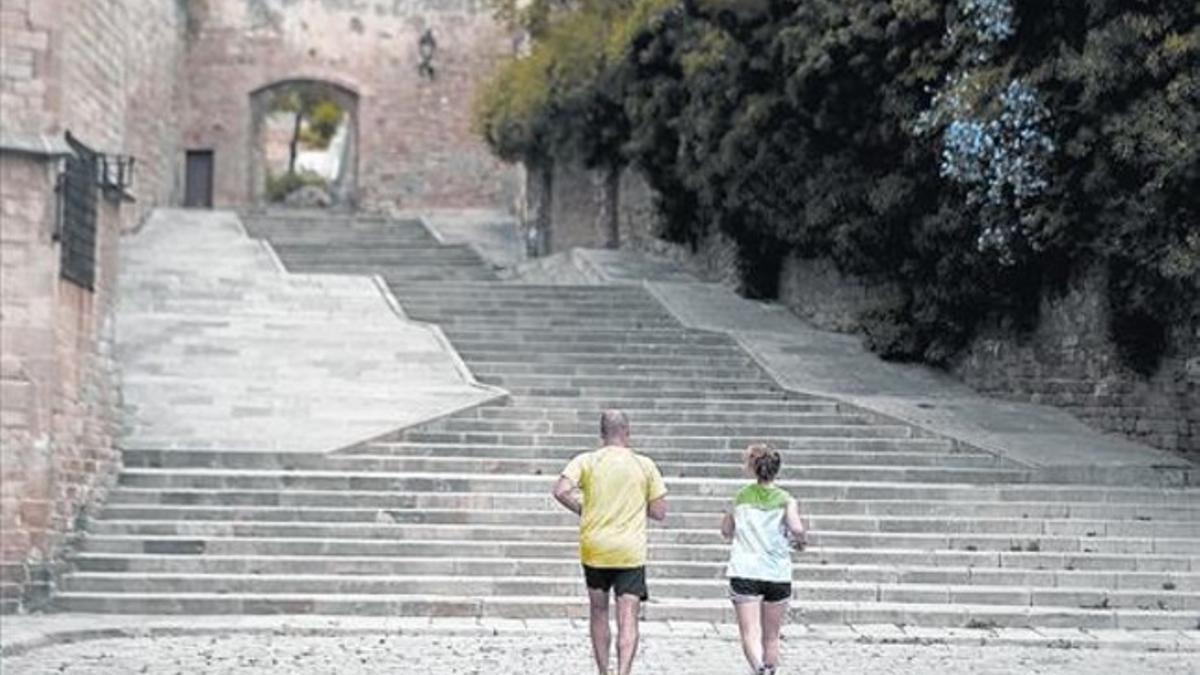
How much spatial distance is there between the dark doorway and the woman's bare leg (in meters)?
25.8

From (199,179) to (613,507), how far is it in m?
26.3

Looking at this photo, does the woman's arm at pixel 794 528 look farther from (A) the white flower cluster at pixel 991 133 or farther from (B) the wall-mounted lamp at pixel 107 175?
(A) the white flower cluster at pixel 991 133

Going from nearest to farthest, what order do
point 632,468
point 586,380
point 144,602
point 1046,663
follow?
point 632,468 → point 1046,663 → point 144,602 → point 586,380

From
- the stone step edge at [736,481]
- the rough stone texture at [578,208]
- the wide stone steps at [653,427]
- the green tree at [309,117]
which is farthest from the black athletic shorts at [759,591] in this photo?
the green tree at [309,117]

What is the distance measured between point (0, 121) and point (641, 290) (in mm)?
10445

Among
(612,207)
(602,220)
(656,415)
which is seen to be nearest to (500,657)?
(656,415)

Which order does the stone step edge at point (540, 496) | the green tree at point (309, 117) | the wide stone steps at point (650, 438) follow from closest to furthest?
the stone step edge at point (540, 496), the wide stone steps at point (650, 438), the green tree at point (309, 117)

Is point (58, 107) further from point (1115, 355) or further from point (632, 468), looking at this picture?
point (1115, 355)

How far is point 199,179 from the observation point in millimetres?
32531

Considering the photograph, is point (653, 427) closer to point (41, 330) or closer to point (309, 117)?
point (41, 330)

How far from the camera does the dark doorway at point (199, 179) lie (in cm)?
3238

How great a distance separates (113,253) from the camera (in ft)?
43.0

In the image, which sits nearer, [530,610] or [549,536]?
[530,610]

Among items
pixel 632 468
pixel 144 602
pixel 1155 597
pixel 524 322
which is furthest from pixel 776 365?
pixel 632 468
